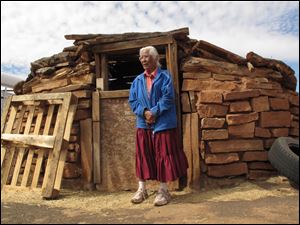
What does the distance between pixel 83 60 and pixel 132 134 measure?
1414 millimetres

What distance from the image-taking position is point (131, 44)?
17.6ft

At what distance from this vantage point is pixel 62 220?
11.5 feet

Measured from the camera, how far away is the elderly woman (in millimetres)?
4359

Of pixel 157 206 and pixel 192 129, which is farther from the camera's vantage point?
pixel 192 129

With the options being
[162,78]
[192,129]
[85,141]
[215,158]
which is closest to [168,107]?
[162,78]

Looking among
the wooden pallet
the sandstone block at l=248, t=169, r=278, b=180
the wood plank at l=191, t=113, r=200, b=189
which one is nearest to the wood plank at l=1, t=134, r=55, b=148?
the wooden pallet

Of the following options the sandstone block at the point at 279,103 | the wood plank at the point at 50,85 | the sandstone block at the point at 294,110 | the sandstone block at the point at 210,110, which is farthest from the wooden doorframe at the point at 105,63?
the sandstone block at the point at 294,110

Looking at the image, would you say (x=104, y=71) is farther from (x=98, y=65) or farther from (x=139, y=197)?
(x=139, y=197)

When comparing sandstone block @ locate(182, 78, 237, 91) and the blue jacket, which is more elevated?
sandstone block @ locate(182, 78, 237, 91)

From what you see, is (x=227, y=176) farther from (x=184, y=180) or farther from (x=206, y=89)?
(x=206, y=89)

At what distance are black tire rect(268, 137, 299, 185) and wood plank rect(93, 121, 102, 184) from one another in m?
2.39

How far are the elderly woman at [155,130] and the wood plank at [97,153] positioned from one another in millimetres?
983

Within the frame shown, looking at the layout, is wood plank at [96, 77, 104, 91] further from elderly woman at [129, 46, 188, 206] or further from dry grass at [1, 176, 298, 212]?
Answer: dry grass at [1, 176, 298, 212]

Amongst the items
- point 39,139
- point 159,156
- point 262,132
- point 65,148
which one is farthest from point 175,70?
point 39,139
